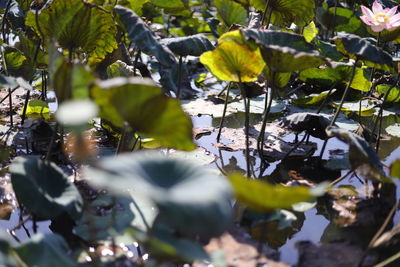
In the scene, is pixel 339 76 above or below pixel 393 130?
above

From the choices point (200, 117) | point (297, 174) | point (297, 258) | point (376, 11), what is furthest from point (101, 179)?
point (200, 117)

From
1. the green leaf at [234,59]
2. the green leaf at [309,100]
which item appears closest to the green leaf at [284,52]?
the green leaf at [234,59]

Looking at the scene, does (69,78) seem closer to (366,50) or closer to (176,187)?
(176,187)

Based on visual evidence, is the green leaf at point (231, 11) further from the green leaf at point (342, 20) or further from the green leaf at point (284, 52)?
the green leaf at point (284, 52)

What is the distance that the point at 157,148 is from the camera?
179cm

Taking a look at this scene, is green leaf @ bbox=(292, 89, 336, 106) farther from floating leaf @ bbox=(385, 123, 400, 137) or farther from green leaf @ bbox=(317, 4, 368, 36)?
green leaf @ bbox=(317, 4, 368, 36)

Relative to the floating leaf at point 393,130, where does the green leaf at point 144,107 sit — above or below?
above

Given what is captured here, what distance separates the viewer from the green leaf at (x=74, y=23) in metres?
1.38

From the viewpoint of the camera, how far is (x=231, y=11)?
2713 millimetres

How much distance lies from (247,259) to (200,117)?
1.38 m

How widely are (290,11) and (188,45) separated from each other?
30.8 inches

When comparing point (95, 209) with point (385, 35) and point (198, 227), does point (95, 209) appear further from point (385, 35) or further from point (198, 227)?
point (385, 35)

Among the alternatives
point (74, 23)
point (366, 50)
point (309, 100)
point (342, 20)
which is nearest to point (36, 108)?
point (74, 23)

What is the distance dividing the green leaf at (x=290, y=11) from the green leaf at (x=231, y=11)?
0.43m
